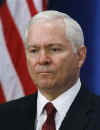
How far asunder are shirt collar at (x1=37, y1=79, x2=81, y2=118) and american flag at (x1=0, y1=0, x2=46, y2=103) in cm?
94

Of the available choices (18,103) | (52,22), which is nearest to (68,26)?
(52,22)

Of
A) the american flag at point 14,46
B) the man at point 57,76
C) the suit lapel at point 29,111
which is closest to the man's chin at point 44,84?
the man at point 57,76

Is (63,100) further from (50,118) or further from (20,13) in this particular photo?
(20,13)

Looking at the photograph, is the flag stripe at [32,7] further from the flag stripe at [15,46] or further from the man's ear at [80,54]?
the man's ear at [80,54]

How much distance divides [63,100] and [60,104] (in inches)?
0.5

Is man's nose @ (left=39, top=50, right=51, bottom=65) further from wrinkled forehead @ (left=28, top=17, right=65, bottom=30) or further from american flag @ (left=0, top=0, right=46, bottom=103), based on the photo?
american flag @ (left=0, top=0, right=46, bottom=103)

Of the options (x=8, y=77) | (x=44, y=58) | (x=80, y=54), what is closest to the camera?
(x=44, y=58)

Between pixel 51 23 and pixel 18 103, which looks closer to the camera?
pixel 51 23

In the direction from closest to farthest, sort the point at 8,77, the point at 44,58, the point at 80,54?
1. the point at 44,58
2. the point at 80,54
3. the point at 8,77

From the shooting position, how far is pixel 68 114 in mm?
1185

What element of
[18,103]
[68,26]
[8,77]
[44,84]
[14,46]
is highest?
[68,26]

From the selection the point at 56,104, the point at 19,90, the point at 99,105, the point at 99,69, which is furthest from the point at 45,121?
the point at 99,69

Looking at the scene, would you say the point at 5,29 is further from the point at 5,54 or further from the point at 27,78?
the point at 27,78

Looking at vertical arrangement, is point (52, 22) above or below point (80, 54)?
above
